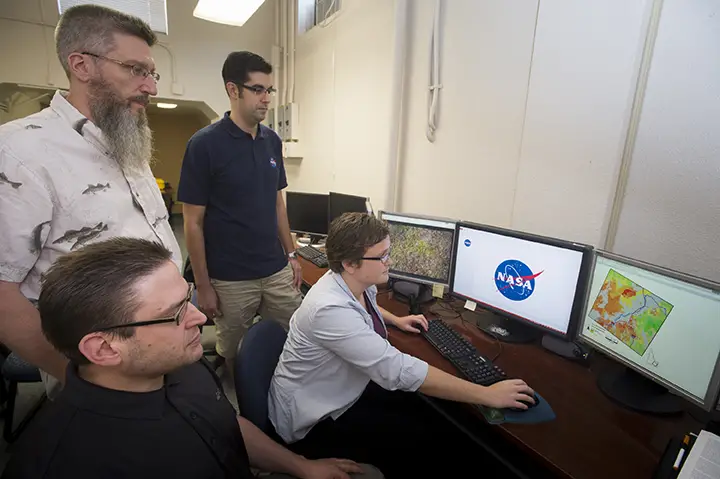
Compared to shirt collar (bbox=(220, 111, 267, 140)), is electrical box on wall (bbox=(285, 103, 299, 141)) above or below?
above

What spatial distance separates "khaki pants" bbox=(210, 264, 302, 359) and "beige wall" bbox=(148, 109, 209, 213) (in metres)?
7.49

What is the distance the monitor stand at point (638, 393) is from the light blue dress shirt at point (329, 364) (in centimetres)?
59

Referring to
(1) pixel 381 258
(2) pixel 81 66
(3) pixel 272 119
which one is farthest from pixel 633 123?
(3) pixel 272 119

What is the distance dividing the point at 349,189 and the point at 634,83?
81.7 inches

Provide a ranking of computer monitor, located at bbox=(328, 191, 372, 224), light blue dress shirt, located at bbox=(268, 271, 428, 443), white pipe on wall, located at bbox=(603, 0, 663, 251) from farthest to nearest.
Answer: computer monitor, located at bbox=(328, 191, 372, 224)
white pipe on wall, located at bbox=(603, 0, 663, 251)
light blue dress shirt, located at bbox=(268, 271, 428, 443)

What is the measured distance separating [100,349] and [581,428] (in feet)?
3.87

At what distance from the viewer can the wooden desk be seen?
2.88ft

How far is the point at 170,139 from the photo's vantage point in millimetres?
8570

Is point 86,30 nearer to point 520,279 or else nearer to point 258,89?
point 258,89

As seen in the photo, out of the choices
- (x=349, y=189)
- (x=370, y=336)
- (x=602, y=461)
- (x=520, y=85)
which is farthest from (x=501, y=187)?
(x=349, y=189)

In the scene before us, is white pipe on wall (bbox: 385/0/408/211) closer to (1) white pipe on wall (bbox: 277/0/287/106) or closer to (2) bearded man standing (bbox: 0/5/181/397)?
(2) bearded man standing (bbox: 0/5/181/397)

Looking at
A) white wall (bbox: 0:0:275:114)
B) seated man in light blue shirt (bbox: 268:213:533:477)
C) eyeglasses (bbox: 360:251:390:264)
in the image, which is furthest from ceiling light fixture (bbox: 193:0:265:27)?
eyeglasses (bbox: 360:251:390:264)

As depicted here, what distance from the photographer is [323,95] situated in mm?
3387

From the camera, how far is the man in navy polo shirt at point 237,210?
1.72 meters
